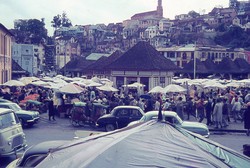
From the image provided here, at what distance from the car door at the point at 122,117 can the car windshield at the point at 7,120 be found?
662cm

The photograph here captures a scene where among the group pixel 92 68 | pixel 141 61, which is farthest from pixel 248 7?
pixel 141 61

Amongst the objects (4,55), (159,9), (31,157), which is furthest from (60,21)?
(31,157)

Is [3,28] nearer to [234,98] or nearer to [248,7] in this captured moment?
[234,98]

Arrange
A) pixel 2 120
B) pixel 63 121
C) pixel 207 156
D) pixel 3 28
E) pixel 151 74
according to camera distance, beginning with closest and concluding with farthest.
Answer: pixel 207 156, pixel 2 120, pixel 63 121, pixel 151 74, pixel 3 28

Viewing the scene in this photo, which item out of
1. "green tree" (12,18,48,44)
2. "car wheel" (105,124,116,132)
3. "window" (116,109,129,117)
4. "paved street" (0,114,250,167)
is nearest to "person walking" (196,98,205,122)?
"paved street" (0,114,250,167)

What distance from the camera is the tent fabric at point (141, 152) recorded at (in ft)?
17.3

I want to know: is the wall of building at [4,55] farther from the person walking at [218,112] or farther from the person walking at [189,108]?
the person walking at [218,112]

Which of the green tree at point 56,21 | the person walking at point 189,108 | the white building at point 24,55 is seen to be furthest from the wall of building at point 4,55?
the green tree at point 56,21

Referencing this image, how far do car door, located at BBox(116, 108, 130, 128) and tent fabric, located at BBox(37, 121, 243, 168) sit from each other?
41.1 feet

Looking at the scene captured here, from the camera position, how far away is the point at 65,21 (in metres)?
152

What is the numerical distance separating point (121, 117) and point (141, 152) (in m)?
13.9

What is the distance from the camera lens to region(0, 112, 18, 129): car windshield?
41.9 ft

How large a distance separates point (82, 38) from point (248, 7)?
5935 cm

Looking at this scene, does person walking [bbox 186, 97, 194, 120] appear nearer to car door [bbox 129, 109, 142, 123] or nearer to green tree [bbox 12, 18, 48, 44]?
car door [bbox 129, 109, 142, 123]
